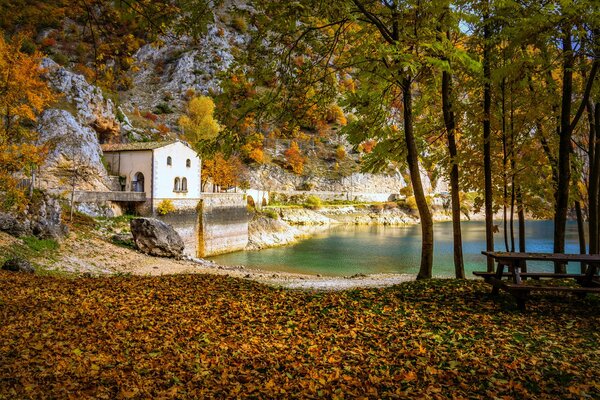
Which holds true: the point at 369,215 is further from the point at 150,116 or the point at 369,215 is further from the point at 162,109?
the point at 162,109

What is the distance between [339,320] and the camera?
6355mm

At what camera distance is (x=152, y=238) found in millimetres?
21734

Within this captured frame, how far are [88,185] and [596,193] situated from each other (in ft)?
98.9

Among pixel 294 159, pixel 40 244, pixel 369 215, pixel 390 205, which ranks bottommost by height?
pixel 40 244

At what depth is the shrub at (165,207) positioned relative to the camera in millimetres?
29750

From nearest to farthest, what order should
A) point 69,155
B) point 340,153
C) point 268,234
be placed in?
point 69,155 < point 268,234 < point 340,153

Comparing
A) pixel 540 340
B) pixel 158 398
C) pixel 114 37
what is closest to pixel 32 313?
pixel 158 398

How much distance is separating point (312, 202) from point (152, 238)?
150 feet

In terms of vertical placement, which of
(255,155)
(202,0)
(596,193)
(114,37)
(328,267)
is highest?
(255,155)

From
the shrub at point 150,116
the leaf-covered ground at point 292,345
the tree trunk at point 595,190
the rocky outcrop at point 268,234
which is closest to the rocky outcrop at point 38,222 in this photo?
the leaf-covered ground at point 292,345

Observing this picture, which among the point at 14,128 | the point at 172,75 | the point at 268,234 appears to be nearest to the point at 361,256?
the point at 268,234

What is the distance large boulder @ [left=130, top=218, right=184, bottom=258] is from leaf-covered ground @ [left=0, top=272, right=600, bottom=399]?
1361 cm

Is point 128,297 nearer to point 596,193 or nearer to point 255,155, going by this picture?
point 596,193

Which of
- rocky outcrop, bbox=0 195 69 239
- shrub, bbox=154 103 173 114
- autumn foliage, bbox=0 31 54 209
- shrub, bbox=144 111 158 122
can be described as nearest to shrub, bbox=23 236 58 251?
rocky outcrop, bbox=0 195 69 239
